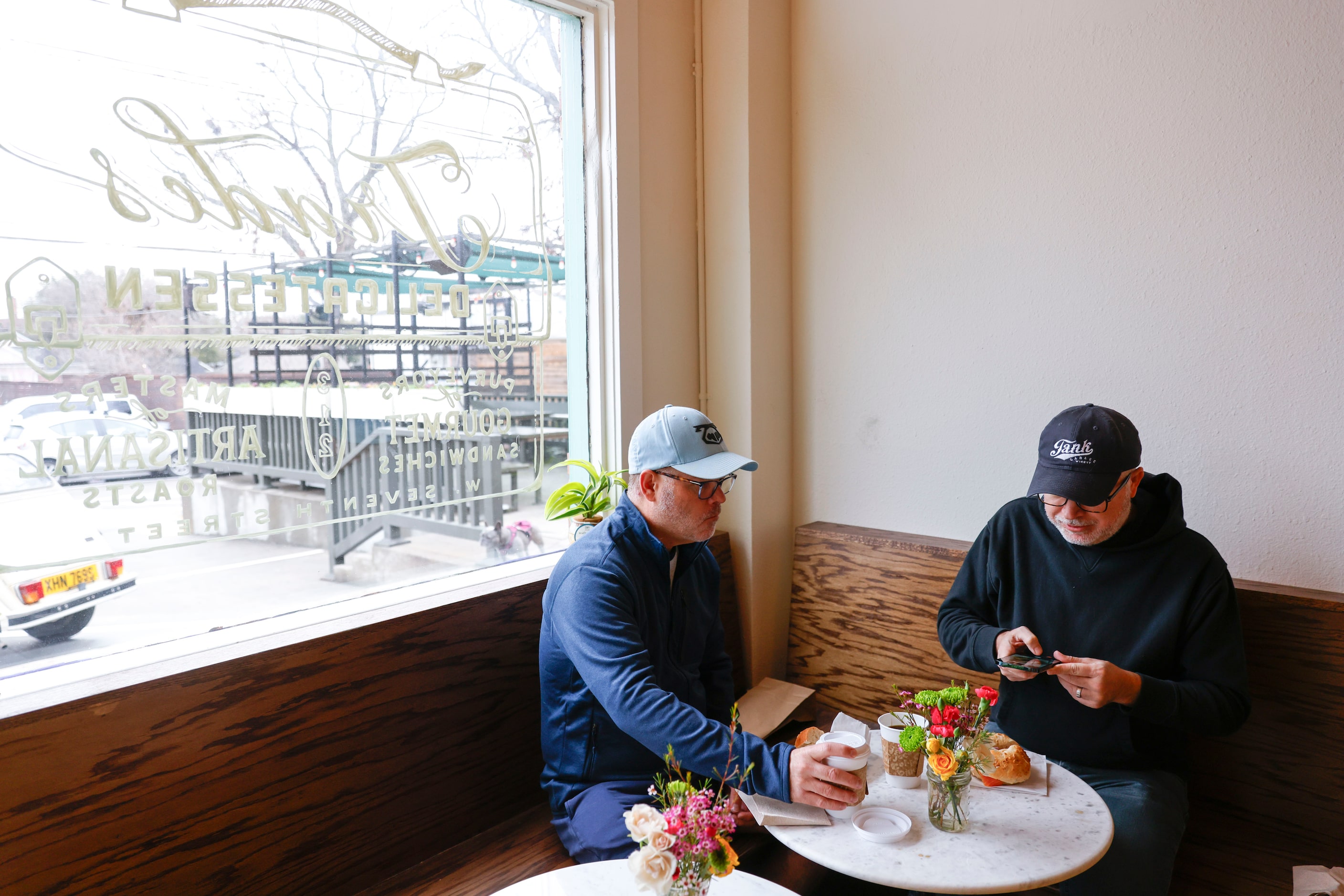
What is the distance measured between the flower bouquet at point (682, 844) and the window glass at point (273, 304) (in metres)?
1.26

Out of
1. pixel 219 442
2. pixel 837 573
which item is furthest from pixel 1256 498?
pixel 219 442

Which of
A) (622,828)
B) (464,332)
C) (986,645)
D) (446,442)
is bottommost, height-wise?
(622,828)

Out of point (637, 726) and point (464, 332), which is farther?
point (464, 332)

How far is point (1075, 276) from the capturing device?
94.6 inches

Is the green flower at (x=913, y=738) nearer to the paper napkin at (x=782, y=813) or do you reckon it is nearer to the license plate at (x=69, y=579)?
the paper napkin at (x=782, y=813)

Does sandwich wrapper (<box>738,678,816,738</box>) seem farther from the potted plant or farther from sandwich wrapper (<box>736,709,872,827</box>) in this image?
sandwich wrapper (<box>736,709,872,827</box>)

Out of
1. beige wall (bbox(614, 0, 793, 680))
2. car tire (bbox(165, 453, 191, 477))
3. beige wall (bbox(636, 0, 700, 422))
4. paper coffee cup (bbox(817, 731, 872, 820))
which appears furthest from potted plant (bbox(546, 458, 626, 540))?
paper coffee cup (bbox(817, 731, 872, 820))

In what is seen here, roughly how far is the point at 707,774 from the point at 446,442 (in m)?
1.23

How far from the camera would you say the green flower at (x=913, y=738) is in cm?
155

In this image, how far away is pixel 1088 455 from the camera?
187 centimetres

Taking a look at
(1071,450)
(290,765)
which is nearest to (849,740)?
(1071,450)

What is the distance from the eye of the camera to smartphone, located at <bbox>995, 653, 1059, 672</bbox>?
177 centimetres

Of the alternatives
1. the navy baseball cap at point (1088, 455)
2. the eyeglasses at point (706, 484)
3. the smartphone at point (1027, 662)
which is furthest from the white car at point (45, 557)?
the navy baseball cap at point (1088, 455)

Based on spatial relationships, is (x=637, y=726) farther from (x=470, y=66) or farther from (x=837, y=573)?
(x=470, y=66)
